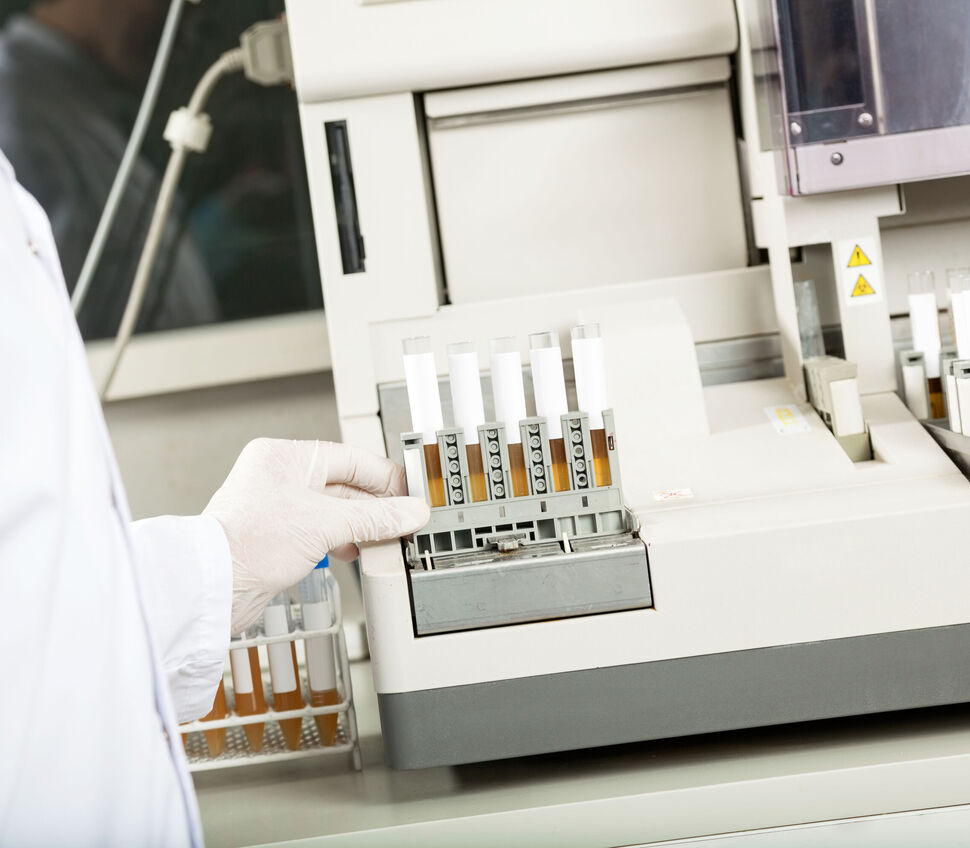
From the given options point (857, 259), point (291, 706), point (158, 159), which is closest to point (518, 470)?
point (291, 706)

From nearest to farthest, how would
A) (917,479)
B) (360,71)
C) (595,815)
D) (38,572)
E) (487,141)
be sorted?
1. (38,572)
2. (595,815)
3. (917,479)
4. (360,71)
5. (487,141)

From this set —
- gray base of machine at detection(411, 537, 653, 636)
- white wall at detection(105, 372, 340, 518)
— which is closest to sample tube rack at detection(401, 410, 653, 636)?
gray base of machine at detection(411, 537, 653, 636)

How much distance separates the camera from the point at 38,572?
61 cm

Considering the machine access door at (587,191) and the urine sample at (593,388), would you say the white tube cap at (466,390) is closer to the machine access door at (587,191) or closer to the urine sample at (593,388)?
the urine sample at (593,388)

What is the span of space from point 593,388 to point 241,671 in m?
0.47

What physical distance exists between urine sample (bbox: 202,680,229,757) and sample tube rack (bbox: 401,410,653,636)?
31 cm

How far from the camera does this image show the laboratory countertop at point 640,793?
2.73ft

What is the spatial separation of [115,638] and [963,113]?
36.1 inches

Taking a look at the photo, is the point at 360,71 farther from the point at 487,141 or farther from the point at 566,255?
the point at 566,255

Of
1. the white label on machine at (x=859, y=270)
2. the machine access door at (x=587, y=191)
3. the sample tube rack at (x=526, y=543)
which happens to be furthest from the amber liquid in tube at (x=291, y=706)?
the white label on machine at (x=859, y=270)

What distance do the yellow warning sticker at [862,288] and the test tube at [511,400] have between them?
0.41 m

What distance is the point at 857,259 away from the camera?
1.10 meters

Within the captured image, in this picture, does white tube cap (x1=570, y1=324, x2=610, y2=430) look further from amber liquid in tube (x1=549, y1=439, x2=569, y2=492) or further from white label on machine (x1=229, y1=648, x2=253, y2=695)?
white label on machine (x1=229, y1=648, x2=253, y2=695)

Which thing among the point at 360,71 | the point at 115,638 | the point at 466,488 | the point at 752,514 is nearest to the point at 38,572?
the point at 115,638
